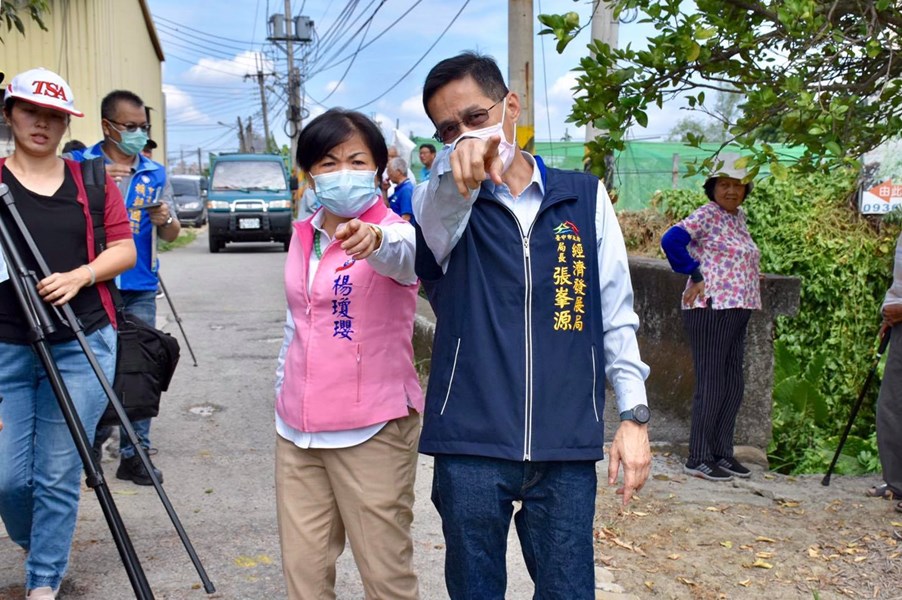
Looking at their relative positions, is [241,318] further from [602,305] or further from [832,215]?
[602,305]

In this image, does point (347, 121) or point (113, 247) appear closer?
point (347, 121)

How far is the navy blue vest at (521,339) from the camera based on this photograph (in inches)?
92.0

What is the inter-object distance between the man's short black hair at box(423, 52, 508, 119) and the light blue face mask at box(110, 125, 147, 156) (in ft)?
9.74

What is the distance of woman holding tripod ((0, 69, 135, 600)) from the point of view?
3270 millimetres

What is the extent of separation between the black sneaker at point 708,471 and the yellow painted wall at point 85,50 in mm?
5859

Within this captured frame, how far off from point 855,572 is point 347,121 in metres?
2.98

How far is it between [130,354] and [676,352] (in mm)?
4077

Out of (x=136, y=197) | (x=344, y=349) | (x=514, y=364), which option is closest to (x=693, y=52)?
(x=514, y=364)

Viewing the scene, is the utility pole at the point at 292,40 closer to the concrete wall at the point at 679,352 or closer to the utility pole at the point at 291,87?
the utility pole at the point at 291,87

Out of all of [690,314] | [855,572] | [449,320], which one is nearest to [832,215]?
[690,314]

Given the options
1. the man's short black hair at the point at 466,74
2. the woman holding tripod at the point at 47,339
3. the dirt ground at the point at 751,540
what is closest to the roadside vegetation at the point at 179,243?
the dirt ground at the point at 751,540

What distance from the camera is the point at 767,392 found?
20.0 ft

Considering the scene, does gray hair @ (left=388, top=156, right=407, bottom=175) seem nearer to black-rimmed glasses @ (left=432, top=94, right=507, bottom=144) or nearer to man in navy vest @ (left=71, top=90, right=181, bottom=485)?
man in navy vest @ (left=71, top=90, right=181, bottom=485)

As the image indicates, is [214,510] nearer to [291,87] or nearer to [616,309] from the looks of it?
[616,309]
